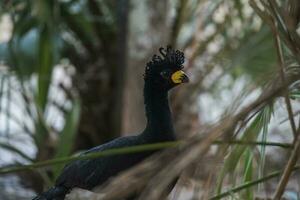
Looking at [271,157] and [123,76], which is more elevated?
[123,76]

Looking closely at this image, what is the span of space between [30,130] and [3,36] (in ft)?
3.18

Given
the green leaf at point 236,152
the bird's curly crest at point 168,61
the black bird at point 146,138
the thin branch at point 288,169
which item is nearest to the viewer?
the thin branch at point 288,169

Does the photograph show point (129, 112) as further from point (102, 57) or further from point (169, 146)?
point (169, 146)

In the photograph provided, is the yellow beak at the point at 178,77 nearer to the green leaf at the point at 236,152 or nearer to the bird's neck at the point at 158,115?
the bird's neck at the point at 158,115

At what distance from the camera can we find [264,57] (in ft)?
10.4

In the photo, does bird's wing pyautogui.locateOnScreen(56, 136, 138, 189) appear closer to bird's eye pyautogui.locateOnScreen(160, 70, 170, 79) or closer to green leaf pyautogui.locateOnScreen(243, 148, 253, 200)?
bird's eye pyautogui.locateOnScreen(160, 70, 170, 79)

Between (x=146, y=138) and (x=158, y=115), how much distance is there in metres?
0.10

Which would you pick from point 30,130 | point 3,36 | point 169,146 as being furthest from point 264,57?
point 169,146

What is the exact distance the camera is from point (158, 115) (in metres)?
2.13

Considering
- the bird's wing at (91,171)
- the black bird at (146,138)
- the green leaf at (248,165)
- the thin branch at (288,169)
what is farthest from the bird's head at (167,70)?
the thin branch at (288,169)

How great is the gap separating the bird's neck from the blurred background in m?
0.86

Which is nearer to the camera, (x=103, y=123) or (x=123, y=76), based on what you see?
(x=123, y=76)

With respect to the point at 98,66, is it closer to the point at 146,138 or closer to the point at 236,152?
the point at 146,138

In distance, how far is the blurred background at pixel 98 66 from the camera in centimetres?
326
